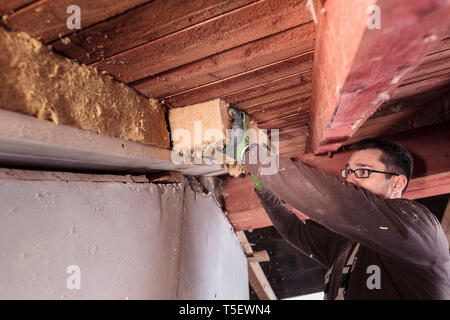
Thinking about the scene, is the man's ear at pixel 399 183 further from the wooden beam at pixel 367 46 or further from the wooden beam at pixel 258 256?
the wooden beam at pixel 258 256

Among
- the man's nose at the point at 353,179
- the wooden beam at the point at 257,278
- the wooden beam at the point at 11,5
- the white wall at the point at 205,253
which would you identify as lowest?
the wooden beam at the point at 257,278

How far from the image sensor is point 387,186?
1.50 m

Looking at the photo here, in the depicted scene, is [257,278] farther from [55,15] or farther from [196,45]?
[55,15]

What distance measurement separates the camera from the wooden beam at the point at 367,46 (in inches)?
17.8

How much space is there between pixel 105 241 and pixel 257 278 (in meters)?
2.84

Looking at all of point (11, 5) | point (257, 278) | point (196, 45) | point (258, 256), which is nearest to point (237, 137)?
point (196, 45)

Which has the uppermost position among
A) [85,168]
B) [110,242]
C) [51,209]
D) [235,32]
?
[235,32]

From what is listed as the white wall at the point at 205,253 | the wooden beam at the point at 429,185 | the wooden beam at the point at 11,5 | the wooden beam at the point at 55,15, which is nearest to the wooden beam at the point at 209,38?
the wooden beam at the point at 55,15

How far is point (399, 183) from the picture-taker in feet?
5.05

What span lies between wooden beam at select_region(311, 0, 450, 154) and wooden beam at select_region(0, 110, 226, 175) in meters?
0.66

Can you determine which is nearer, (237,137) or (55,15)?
(55,15)
